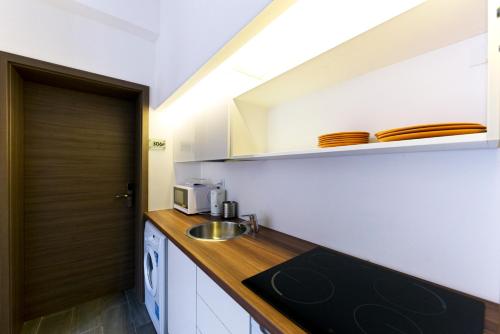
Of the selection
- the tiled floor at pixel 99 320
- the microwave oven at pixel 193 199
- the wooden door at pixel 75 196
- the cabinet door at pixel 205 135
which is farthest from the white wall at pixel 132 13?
the tiled floor at pixel 99 320

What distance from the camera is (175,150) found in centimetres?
221

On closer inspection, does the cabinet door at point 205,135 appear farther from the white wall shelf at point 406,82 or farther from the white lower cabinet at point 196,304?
the white lower cabinet at point 196,304

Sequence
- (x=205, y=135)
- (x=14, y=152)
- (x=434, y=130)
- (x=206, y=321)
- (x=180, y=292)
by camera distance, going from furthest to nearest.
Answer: (x=205, y=135) < (x=14, y=152) < (x=180, y=292) < (x=206, y=321) < (x=434, y=130)

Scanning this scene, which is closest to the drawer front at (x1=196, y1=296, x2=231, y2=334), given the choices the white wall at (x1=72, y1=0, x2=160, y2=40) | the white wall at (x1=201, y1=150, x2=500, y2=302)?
the white wall at (x1=201, y1=150, x2=500, y2=302)

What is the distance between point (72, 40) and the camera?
1.73 meters

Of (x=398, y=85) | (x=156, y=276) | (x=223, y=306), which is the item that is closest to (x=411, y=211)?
(x=398, y=85)

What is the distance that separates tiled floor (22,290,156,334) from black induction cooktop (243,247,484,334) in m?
1.55

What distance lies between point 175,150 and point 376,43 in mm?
1963

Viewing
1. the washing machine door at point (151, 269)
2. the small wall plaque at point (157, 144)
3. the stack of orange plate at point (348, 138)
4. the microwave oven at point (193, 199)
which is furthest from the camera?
the small wall plaque at point (157, 144)

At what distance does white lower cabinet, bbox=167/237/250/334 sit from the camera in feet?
2.68

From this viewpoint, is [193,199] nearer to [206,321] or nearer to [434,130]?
[206,321]

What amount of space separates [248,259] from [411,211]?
79 cm

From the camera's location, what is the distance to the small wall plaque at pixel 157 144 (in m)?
2.10

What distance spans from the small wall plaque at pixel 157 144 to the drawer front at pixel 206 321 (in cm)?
157
